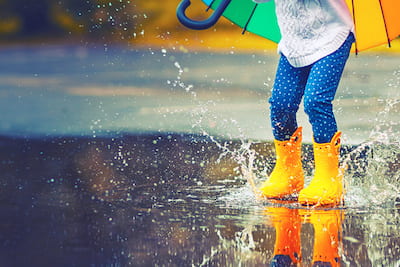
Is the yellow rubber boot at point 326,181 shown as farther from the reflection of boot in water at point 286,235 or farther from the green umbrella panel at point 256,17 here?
the green umbrella panel at point 256,17

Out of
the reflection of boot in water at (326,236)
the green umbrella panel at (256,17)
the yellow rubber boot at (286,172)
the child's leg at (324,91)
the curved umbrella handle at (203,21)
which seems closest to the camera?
the reflection of boot in water at (326,236)

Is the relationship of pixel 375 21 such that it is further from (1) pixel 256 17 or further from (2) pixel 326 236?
(2) pixel 326 236

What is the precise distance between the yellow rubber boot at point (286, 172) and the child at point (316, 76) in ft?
0.07

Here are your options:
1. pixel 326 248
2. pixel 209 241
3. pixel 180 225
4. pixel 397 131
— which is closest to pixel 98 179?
pixel 180 225

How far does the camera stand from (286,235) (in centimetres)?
280

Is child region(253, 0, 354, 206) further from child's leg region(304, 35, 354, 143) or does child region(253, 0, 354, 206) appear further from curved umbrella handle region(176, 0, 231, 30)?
curved umbrella handle region(176, 0, 231, 30)

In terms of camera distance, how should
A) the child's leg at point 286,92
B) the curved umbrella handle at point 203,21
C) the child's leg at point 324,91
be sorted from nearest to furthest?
the curved umbrella handle at point 203,21 < the child's leg at point 324,91 < the child's leg at point 286,92

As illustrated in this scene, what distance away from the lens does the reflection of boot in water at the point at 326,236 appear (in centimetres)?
246

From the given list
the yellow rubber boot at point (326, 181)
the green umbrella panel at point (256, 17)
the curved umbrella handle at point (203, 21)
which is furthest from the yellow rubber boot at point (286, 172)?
the curved umbrella handle at point (203, 21)

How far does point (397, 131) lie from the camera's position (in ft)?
17.0

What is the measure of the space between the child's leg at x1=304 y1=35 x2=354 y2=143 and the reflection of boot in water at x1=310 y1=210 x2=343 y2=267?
1.22 ft

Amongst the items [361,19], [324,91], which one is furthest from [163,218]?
[361,19]

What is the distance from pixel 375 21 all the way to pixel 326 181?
→ 838 mm

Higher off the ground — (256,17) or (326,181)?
(256,17)
